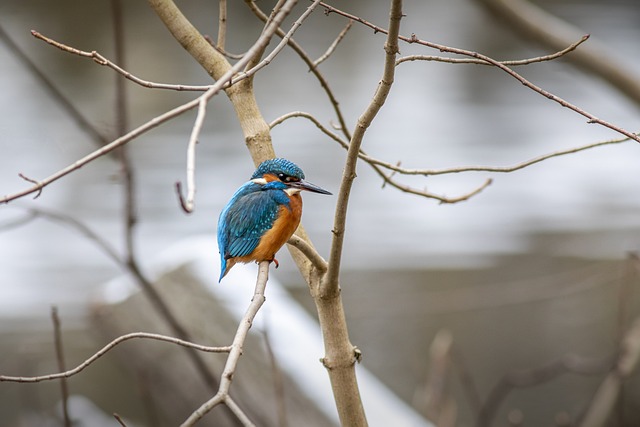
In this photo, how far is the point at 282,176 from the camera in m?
1.32

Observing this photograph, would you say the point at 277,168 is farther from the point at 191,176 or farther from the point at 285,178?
the point at 191,176

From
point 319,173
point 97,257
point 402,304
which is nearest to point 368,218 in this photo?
point 319,173

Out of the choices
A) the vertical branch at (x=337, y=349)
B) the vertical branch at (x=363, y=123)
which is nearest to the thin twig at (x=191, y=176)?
the vertical branch at (x=363, y=123)

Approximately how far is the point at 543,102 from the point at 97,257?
3668 millimetres

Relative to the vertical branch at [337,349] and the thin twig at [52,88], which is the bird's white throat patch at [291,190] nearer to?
the vertical branch at [337,349]

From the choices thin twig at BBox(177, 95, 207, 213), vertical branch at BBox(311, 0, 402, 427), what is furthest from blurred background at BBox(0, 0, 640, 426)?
thin twig at BBox(177, 95, 207, 213)

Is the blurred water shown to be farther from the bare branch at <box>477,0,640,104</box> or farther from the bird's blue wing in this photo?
the bird's blue wing

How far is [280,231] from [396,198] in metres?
3.28

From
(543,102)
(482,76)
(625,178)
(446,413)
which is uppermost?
(482,76)

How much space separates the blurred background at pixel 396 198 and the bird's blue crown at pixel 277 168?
1.71 ft

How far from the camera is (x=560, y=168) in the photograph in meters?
4.80

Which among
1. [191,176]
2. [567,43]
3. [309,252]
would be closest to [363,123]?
[309,252]

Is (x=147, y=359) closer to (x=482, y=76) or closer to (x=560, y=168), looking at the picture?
(x=560, y=168)

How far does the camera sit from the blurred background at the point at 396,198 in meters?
3.04
